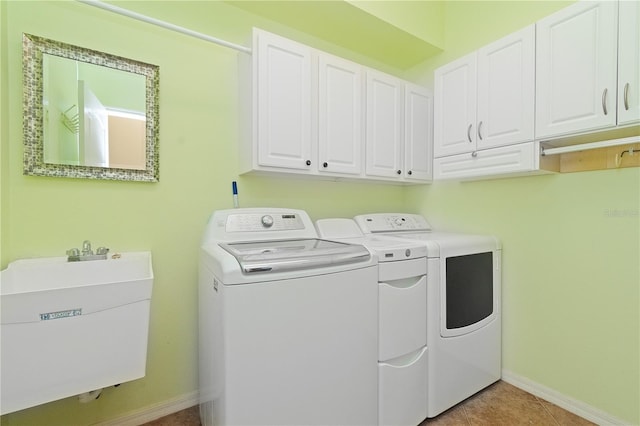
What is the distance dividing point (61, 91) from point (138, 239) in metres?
0.80

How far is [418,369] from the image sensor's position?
5.18ft

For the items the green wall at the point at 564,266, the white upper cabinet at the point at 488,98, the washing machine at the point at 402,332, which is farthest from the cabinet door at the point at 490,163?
the washing machine at the point at 402,332

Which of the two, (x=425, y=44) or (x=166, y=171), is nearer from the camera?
(x=166, y=171)

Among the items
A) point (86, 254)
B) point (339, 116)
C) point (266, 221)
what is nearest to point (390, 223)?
point (339, 116)

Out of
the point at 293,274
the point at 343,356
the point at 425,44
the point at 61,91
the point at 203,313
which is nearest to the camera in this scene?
the point at 293,274

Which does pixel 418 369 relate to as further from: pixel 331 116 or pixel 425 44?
pixel 425 44

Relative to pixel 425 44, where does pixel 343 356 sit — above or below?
below

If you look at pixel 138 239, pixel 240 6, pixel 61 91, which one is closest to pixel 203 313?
pixel 138 239

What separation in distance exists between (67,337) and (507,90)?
2.42m

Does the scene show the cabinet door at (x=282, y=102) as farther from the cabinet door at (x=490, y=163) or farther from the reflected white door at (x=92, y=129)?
the cabinet door at (x=490, y=163)

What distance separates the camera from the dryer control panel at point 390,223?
219cm

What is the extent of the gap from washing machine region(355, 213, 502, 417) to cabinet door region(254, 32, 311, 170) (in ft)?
3.09

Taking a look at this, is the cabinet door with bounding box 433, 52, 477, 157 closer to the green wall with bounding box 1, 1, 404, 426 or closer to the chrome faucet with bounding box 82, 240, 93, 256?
the green wall with bounding box 1, 1, 404, 426

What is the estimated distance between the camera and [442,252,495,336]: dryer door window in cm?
170
